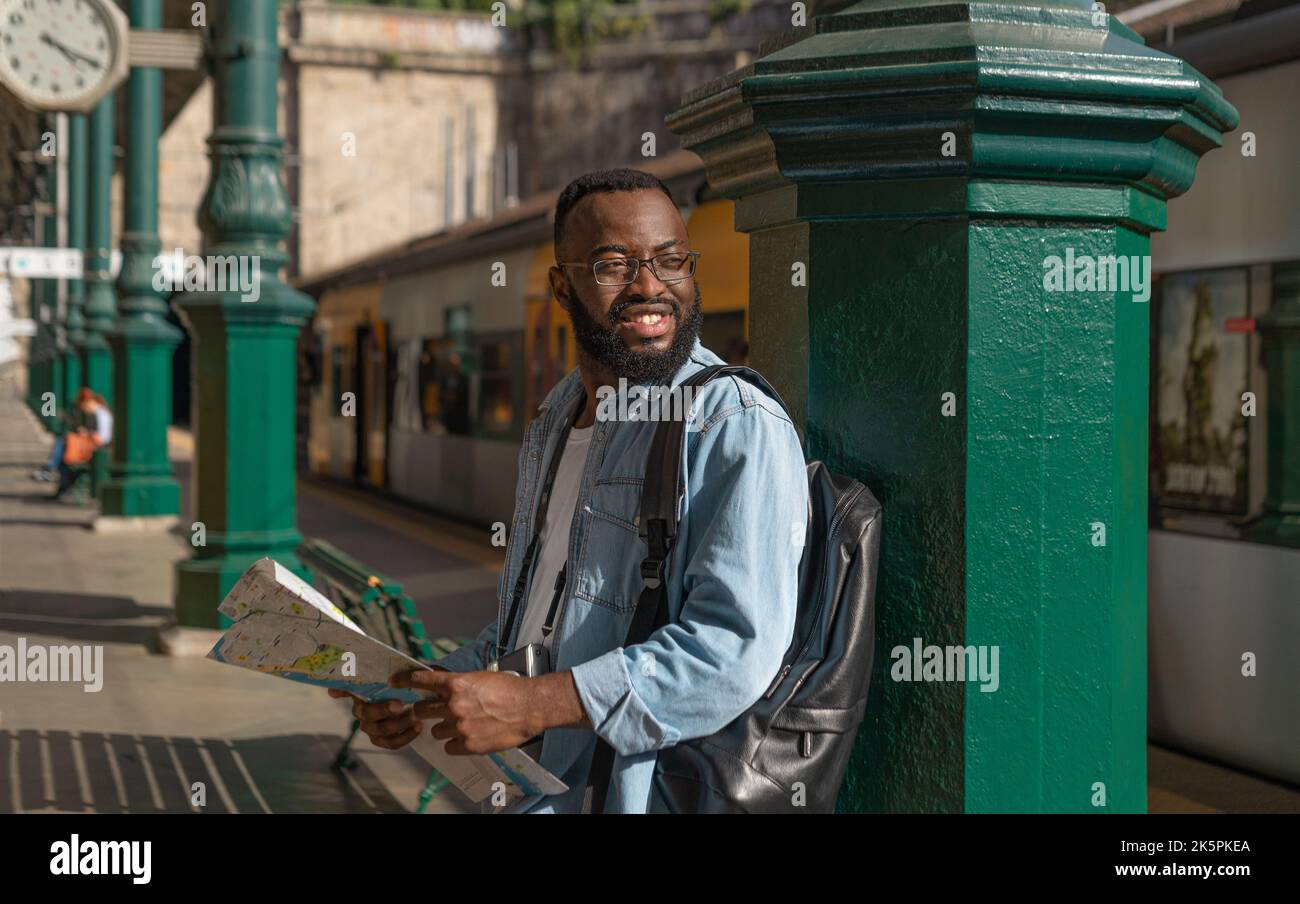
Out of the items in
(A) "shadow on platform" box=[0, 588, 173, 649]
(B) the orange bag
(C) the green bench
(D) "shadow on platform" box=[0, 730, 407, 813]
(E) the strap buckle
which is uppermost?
(E) the strap buckle

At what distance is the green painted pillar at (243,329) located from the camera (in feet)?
25.4

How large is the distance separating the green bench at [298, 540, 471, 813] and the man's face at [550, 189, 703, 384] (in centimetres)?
289

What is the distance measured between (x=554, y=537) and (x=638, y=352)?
11.2 inches

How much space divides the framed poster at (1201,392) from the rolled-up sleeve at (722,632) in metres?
4.38

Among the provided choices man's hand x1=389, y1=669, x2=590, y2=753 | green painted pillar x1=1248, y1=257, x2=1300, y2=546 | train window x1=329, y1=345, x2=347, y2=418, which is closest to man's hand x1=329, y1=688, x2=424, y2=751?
man's hand x1=389, y1=669, x2=590, y2=753

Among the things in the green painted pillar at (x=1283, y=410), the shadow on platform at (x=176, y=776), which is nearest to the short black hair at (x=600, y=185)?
the shadow on platform at (x=176, y=776)

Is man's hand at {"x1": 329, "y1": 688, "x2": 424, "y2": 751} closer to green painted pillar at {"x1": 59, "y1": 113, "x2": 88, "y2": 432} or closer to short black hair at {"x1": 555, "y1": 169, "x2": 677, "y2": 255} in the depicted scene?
short black hair at {"x1": 555, "y1": 169, "x2": 677, "y2": 255}

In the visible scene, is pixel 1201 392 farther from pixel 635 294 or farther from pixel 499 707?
pixel 499 707

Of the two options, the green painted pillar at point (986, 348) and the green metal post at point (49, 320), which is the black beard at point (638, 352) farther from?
the green metal post at point (49, 320)

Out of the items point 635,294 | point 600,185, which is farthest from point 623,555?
point 600,185

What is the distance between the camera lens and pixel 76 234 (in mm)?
23406

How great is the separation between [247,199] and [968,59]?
21.0 feet

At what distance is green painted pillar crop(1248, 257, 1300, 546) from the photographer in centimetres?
548
